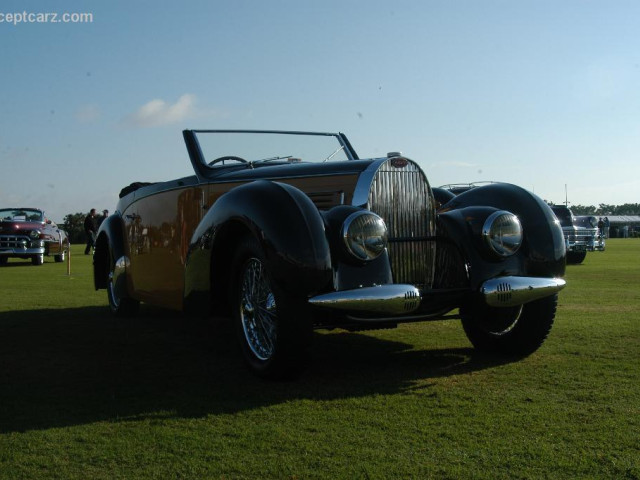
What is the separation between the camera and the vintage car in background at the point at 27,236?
2075 centimetres

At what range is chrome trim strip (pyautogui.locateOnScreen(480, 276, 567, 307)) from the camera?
472cm

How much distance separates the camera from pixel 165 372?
498 centimetres

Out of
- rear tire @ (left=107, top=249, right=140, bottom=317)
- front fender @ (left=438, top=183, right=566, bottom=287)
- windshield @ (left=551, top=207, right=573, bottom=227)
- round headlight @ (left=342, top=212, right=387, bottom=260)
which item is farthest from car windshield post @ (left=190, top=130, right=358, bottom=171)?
windshield @ (left=551, top=207, right=573, bottom=227)

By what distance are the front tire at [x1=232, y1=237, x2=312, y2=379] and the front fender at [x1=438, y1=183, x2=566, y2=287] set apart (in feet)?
4.45

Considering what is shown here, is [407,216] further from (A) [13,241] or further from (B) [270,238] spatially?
(A) [13,241]

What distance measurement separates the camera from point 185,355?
566 centimetres

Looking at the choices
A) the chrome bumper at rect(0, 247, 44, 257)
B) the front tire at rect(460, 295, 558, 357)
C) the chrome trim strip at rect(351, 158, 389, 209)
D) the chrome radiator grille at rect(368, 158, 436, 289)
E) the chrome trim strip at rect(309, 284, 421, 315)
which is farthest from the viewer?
the chrome bumper at rect(0, 247, 44, 257)

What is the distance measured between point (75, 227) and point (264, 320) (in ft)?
212

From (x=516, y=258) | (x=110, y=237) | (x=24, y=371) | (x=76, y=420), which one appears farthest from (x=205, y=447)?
(x=110, y=237)

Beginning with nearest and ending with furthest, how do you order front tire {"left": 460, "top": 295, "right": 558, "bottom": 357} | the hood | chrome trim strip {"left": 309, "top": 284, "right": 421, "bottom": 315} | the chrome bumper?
chrome trim strip {"left": 309, "top": 284, "right": 421, "bottom": 315} < front tire {"left": 460, "top": 295, "right": 558, "bottom": 357} < the chrome bumper < the hood

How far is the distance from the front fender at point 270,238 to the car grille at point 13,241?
17228mm

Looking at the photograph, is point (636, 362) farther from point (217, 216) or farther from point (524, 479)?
point (217, 216)

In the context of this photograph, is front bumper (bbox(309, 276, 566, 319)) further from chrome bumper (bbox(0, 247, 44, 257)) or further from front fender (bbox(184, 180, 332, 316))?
chrome bumper (bbox(0, 247, 44, 257))

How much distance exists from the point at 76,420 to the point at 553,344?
370 cm
